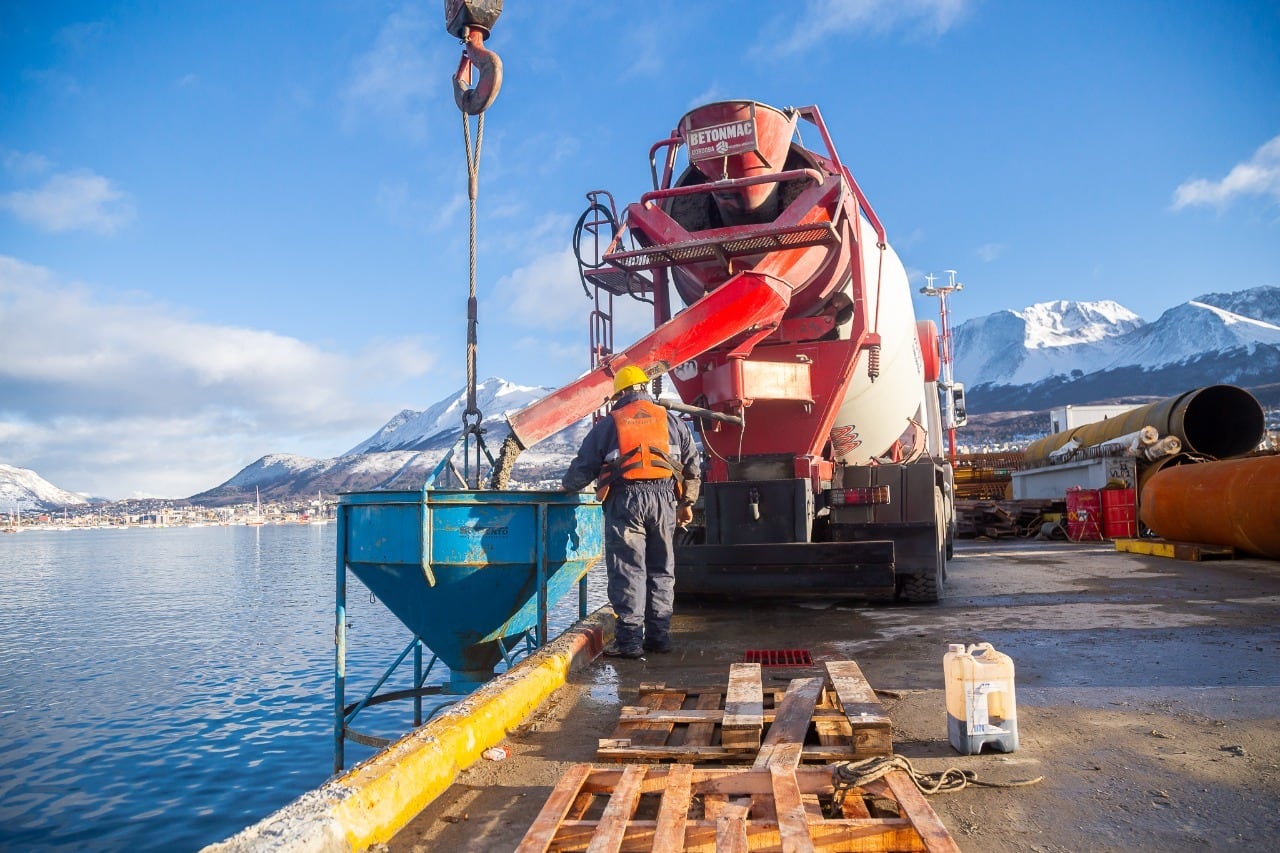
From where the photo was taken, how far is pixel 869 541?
7.46 meters

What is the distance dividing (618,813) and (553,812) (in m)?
0.21

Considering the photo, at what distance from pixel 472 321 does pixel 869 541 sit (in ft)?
12.8

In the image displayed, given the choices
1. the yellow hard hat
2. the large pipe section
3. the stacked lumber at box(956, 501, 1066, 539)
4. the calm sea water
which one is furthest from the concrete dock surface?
the stacked lumber at box(956, 501, 1066, 539)

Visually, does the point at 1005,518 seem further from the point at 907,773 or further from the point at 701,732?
the point at 907,773

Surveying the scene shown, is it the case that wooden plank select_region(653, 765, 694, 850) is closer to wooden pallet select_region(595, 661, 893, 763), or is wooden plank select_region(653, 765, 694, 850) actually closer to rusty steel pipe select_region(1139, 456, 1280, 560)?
wooden pallet select_region(595, 661, 893, 763)

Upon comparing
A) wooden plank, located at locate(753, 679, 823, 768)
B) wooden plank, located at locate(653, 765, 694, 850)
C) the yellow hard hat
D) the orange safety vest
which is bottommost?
Answer: wooden plank, located at locate(653, 765, 694, 850)

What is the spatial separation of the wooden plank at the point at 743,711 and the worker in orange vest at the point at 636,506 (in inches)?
56.0

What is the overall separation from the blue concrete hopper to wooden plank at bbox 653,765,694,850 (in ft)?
10.3

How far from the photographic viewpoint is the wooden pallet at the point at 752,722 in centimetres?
339

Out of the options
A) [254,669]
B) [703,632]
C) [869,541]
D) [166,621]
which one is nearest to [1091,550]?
[869,541]

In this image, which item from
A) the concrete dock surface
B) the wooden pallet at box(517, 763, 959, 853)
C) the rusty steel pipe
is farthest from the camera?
the rusty steel pipe

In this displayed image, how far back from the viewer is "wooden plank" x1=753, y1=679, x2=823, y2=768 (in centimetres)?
315

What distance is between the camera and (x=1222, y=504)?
39.3 ft

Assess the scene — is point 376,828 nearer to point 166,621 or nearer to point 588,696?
point 588,696
